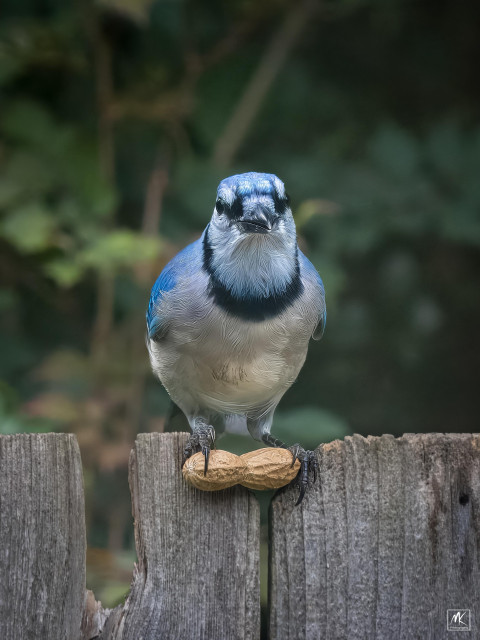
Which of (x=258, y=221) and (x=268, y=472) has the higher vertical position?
(x=258, y=221)

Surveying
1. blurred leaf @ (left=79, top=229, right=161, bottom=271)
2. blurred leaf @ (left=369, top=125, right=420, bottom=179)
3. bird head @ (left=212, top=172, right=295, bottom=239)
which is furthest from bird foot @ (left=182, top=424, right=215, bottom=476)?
blurred leaf @ (left=369, top=125, right=420, bottom=179)

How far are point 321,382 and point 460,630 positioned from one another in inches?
92.7

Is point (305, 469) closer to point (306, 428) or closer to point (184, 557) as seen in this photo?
point (184, 557)

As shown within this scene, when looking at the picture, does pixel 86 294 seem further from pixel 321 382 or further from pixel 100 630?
pixel 100 630

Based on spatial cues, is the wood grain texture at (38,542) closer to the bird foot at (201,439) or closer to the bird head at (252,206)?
the bird foot at (201,439)

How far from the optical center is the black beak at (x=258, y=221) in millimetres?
1837

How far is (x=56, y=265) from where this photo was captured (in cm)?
272

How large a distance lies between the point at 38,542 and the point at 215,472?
0.33m

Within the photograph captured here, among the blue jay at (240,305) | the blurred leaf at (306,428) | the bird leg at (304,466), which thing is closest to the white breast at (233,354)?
the blue jay at (240,305)

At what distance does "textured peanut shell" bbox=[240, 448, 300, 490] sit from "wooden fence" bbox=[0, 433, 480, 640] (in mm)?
39

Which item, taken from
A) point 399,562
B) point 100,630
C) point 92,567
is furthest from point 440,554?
point 92,567

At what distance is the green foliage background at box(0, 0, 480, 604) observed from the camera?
291 cm

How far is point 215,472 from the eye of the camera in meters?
1.38

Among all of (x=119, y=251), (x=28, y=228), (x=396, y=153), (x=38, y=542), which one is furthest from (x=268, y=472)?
(x=396, y=153)
